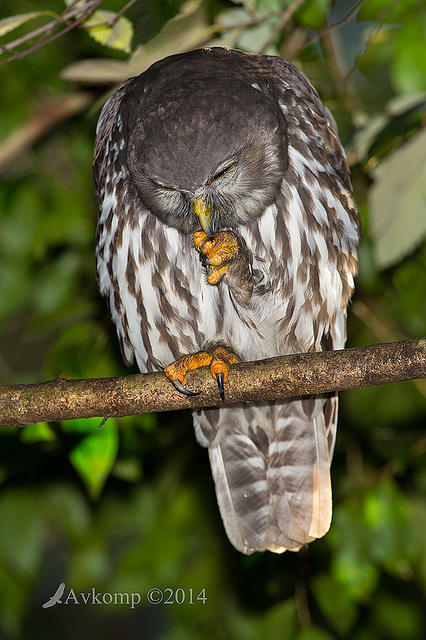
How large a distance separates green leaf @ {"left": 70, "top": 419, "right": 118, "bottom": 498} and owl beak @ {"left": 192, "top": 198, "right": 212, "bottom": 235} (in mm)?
772

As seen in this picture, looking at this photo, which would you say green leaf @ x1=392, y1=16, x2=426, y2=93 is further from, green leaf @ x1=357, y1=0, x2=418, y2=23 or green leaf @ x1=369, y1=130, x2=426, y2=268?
green leaf @ x1=369, y1=130, x2=426, y2=268

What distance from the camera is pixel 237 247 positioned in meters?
2.57

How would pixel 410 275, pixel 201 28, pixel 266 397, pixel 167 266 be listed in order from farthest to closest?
pixel 410 275 < pixel 201 28 < pixel 167 266 < pixel 266 397

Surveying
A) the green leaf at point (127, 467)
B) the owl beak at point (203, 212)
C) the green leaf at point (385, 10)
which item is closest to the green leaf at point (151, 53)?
the green leaf at point (385, 10)

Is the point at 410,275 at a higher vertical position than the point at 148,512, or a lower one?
higher

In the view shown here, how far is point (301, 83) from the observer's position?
120 inches

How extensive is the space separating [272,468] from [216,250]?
1.13m

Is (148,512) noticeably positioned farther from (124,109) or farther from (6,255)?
(124,109)

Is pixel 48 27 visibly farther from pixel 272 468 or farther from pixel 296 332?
pixel 272 468

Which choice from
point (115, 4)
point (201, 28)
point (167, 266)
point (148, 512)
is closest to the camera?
point (167, 266)

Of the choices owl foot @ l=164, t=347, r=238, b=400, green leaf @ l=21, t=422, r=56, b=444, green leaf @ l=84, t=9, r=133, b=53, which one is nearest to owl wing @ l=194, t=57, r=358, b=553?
owl foot @ l=164, t=347, r=238, b=400

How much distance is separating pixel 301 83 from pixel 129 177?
28.4 inches

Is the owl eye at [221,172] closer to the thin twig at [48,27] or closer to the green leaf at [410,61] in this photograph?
the thin twig at [48,27]

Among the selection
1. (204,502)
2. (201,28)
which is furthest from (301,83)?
(204,502)
